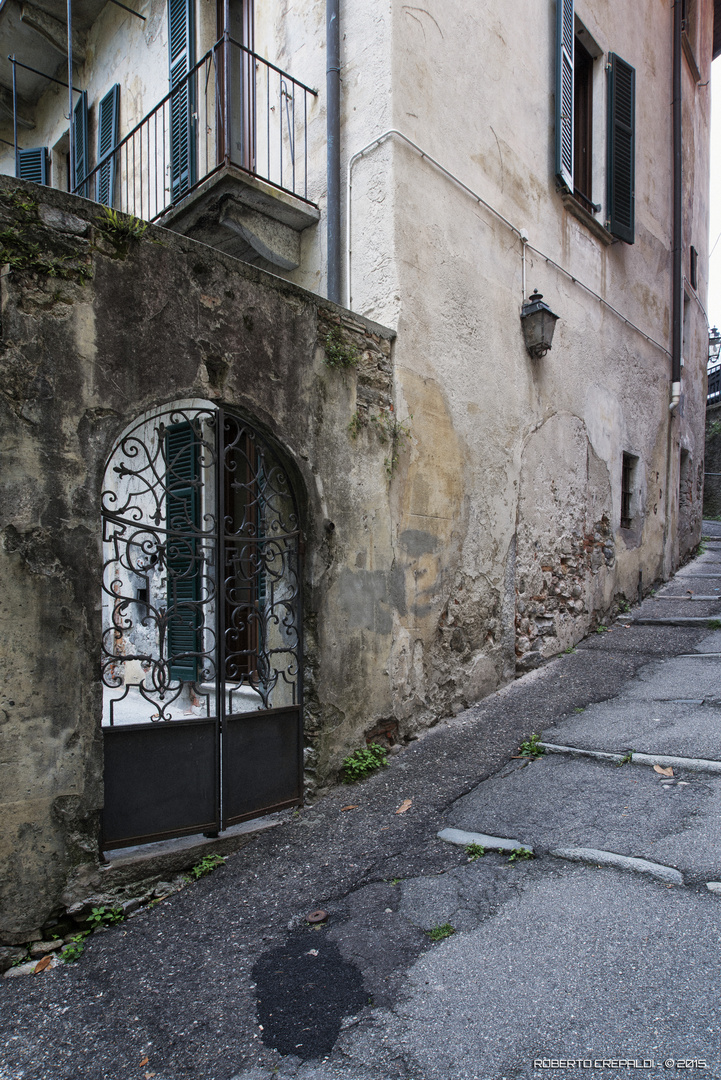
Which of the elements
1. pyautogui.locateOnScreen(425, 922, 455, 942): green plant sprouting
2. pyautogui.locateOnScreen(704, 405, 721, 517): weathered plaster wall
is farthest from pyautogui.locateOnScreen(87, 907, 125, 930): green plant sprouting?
pyautogui.locateOnScreen(704, 405, 721, 517): weathered plaster wall

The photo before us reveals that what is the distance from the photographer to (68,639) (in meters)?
2.90

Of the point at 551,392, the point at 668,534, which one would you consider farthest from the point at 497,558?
the point at 668,534

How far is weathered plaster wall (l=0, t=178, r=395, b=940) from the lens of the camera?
2768 millimetres

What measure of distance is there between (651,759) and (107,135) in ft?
29.2

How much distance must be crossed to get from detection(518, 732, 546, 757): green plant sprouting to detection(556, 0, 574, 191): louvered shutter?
5421 mm

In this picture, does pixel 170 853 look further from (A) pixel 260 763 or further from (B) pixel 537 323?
(B) pixel 537 323

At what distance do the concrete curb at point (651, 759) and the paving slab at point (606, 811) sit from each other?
0.05 m

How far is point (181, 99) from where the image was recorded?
21.8 feet

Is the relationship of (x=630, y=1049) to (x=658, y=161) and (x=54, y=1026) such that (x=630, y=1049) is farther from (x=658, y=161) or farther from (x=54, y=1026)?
(x=658, y=161)

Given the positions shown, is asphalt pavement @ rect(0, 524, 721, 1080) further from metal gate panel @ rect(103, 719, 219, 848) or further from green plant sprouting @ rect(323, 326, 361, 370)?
green plant sprouting @ rect(323, 326, 361, 370)

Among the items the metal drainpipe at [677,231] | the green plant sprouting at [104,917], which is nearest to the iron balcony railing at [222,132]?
the green plant sprouting at [104,917]

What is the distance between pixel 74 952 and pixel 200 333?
2882mm

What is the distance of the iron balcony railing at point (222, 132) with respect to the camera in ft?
17.9

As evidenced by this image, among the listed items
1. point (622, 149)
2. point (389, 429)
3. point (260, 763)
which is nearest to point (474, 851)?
point (260, 763)
